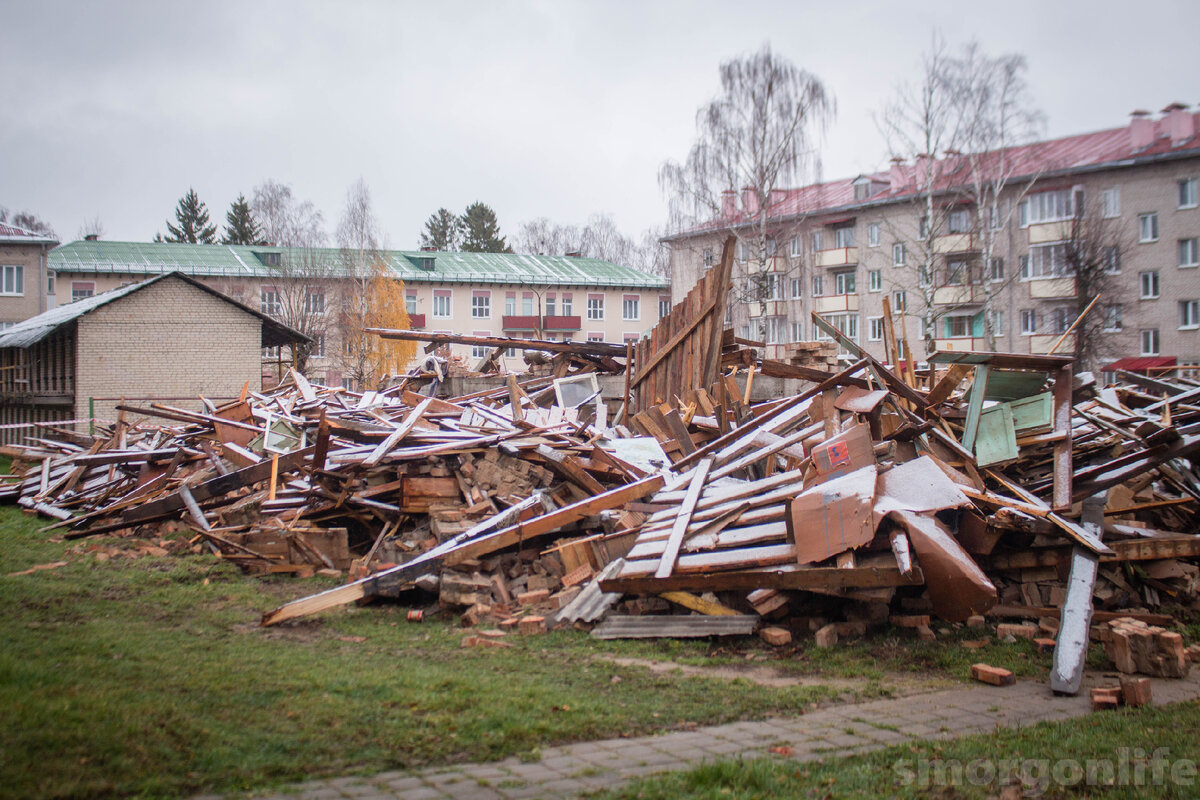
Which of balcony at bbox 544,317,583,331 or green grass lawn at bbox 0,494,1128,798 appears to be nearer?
green grass lawn at bbox 0,494,1128,798

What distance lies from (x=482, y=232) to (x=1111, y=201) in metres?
47.5

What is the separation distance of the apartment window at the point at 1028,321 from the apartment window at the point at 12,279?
45.0 meters

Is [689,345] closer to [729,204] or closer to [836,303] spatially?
[729,204]

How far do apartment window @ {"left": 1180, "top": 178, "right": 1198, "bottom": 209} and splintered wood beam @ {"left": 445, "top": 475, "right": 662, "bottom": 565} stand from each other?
3786 centimetres

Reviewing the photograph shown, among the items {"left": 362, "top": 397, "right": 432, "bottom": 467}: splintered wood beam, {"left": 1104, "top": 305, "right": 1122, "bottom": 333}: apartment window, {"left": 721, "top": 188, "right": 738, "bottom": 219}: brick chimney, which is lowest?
{"left": 362, "top": 397, "right": 432, "bottom": 467}: splintered wood beam

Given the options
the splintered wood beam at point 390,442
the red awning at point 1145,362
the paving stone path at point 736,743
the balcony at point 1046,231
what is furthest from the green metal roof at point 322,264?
the paving stone path at point 736,743

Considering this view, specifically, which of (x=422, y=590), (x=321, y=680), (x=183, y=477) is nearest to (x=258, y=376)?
(x=183, y=477)

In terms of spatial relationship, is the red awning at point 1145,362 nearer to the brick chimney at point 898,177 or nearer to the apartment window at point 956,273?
the apartment window at point 956,273

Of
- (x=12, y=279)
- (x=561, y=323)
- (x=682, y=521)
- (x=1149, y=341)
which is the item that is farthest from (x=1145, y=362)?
(x=12, y=279)

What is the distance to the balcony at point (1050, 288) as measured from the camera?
35.0 meters

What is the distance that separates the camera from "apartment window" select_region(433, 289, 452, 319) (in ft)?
173

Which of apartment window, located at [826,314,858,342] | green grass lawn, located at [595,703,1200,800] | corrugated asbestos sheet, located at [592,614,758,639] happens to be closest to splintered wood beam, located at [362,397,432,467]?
corrugated asbestos sheet, located at [592,614,758,639]

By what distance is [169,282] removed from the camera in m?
25.3

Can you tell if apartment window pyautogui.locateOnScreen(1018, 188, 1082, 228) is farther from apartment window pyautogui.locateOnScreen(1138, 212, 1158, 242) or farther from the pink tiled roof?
apartment window pyautogui.locateOnScreen(1138, 212, 1158, 242)
